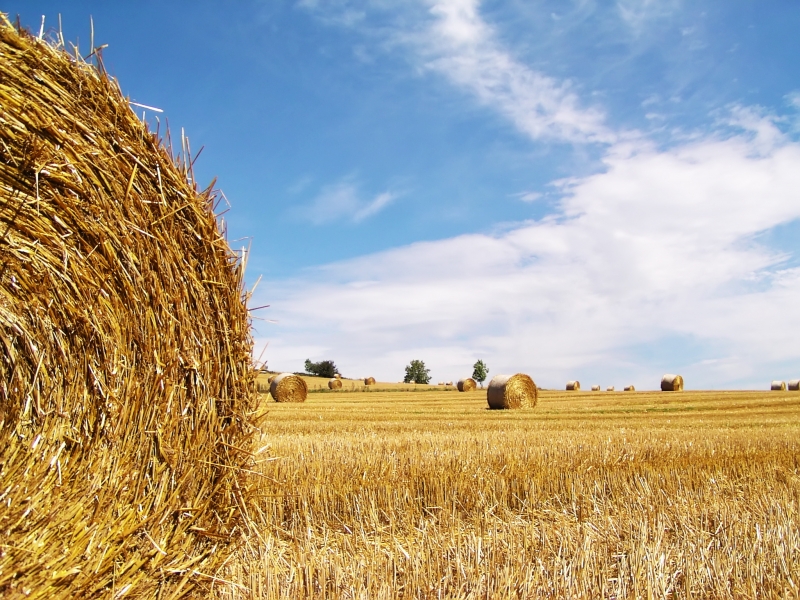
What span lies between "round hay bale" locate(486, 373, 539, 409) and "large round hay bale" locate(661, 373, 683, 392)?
1462 centimetres

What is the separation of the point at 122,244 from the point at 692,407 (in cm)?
1833

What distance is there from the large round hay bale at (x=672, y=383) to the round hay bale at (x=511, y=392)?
48.0 feet

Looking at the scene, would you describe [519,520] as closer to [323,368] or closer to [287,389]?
[287,389]

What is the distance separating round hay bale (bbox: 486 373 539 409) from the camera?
60.5ft

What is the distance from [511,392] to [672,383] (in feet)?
51.7

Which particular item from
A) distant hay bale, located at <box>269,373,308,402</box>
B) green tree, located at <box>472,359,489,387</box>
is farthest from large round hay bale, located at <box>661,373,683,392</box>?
green tree, located at <box>472,359,489,387</box>

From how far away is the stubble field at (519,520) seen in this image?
3434 mm

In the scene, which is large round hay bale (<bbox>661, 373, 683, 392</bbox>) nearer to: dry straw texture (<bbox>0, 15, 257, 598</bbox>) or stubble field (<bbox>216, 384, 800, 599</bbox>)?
stubble field (<bbox>216, 384, 800, 599</bbox>)

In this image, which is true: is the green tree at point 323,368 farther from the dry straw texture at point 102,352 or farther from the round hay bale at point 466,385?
the dry straw texture at point 102,352

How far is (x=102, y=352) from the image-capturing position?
3.30m

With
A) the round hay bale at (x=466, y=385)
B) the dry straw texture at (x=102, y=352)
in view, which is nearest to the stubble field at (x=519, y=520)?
the dry straw texture at (x=102, y=352)

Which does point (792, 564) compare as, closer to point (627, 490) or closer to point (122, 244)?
point (627, 490)

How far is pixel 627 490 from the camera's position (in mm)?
5559

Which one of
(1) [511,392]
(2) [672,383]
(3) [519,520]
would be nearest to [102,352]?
(3) [519,520]
